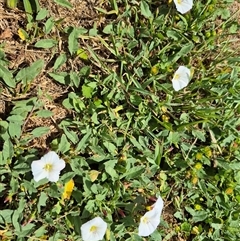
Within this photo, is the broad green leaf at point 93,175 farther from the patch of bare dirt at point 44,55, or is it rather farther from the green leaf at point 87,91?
the green leaf at point 87,91

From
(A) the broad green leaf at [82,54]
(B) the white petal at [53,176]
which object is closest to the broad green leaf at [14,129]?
(B) the white petal at [53,176]

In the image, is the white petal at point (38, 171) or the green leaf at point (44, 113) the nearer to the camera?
the white petal at point (38, 171)

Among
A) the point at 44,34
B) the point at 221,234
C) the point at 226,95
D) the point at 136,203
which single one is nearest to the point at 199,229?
the point at 221,234

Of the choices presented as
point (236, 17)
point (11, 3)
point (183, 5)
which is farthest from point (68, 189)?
point (236, 17)

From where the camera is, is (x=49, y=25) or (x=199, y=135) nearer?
(x=49, y=25)

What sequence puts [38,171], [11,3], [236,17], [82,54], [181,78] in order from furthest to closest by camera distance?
[236,17] → [181,78] → [82,54] → [11,3] → [38,171]

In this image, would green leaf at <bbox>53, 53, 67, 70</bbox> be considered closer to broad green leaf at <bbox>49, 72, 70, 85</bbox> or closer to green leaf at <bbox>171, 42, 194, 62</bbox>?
broad green leaf at <bbox>49, 72, 70, 85</bbox>

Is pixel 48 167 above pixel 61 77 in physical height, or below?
below

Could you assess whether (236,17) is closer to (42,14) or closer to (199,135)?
(199,135)
